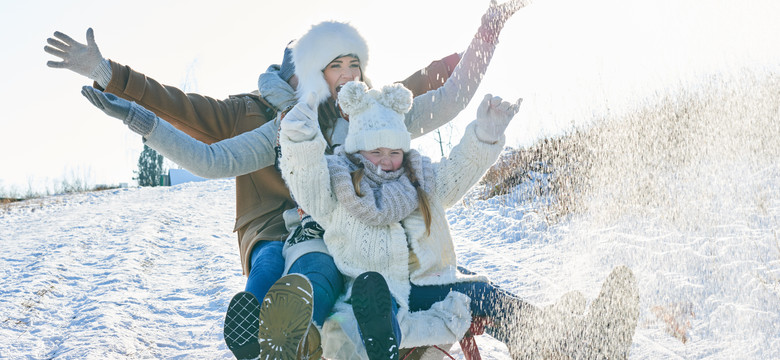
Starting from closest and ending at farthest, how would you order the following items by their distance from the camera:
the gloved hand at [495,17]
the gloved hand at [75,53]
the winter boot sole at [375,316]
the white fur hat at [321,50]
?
the winter boot sole at [375,316] < the gloved hand at [75,53] < the white fur hat at [321,50] < the gloved hand at [495,17]

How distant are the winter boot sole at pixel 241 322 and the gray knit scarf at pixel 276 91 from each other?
112 centimetres

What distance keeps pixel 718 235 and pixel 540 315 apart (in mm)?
3592

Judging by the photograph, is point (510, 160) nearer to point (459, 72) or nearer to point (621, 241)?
point (621, 241)

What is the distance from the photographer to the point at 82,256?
650cm

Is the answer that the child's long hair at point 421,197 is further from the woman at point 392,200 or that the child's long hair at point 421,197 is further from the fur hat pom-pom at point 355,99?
the fur hat pom-pom at point 355,99

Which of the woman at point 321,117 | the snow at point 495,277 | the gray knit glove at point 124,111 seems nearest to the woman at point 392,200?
the woman at point 321,117

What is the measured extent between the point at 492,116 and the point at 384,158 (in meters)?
0.47

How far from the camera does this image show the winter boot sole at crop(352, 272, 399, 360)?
174 cm

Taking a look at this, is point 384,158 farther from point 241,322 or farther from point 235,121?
point 235,121

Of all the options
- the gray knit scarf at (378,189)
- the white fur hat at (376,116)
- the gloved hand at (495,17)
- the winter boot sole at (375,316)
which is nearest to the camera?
the winter boot sole at (375,316)

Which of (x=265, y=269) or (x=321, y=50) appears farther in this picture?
(x=321, y=50)

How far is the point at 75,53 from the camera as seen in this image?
2.57 meters

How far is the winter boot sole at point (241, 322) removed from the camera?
200 centimetres

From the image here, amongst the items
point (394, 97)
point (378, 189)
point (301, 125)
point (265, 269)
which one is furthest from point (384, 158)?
point (265, 269)
